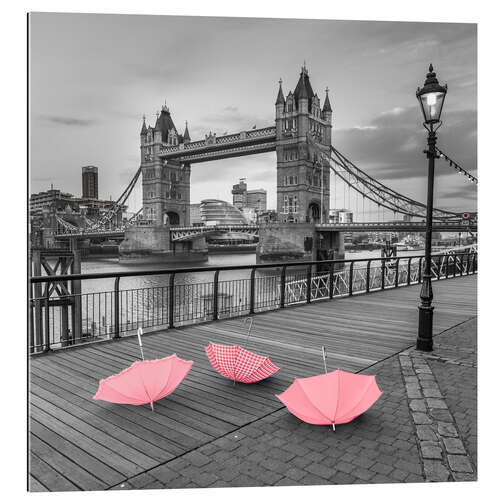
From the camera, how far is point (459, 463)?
289 centimetres

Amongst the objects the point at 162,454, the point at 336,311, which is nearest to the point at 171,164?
the point at 336,311

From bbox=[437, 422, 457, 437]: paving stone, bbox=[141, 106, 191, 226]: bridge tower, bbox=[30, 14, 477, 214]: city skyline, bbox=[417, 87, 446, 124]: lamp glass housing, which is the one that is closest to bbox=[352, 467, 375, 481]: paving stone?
bbox=[437, 422, 457, 437]: paving stone

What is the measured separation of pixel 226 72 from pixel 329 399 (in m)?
4.70

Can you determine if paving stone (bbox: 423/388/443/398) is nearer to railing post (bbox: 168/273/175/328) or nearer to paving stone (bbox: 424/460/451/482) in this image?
paving stone (bbox: 424/460/451/482)

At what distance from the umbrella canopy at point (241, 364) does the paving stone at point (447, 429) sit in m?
1.52

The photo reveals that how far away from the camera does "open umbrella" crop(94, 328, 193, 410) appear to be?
11.3ft

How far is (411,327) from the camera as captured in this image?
7.25 meters

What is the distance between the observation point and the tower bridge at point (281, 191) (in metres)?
42.5

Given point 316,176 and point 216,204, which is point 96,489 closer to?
point 316,176

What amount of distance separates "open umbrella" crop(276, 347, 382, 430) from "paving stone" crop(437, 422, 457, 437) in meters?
0.55

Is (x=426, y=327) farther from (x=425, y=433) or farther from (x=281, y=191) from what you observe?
(x=281, y=191)

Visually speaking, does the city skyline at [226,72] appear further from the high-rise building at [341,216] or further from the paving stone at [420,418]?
the high-rise building at [341,216]

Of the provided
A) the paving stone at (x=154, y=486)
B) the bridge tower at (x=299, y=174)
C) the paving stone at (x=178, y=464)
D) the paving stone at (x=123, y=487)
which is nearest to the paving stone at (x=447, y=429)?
the paving stone at (x=178, y=464)
